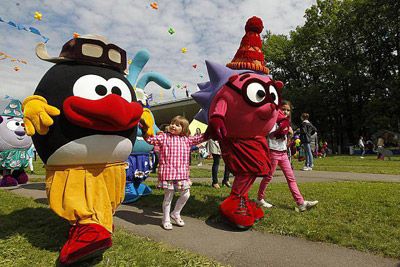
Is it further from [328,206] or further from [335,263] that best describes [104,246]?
[328,206]

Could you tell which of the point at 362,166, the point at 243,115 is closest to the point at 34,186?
the point at 243,115

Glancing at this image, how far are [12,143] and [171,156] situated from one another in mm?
5966

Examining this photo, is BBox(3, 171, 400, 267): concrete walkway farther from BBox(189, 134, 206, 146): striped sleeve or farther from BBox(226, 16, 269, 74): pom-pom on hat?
BBox(226, 16, 269, 74): pom-pom on hat

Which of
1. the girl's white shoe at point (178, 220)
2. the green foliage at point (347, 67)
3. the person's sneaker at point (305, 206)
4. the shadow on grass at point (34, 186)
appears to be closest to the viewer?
the girl's white shoe at point (178, 220)

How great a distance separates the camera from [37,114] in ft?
11.5

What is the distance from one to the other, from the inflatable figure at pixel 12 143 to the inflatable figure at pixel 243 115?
6066 millimetres

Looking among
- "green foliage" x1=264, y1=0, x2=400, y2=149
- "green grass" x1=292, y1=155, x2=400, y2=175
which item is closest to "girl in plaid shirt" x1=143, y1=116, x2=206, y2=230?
"green grass" x1=292, y1=155, x2=400, y2=175

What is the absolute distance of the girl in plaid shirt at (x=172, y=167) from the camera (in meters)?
4.69

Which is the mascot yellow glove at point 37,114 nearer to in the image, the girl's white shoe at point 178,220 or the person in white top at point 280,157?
the girl's white shoe at point 178,220

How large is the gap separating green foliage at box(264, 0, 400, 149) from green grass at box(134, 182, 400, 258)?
19.5m

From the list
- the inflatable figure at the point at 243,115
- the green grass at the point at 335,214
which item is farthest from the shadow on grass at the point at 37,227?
the inflatable figure at the point at 243,115

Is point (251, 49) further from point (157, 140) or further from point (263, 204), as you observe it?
point (263, 204)

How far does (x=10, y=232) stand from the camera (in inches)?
176

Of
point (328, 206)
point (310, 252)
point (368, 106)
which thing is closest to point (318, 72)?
point (368, 106)
